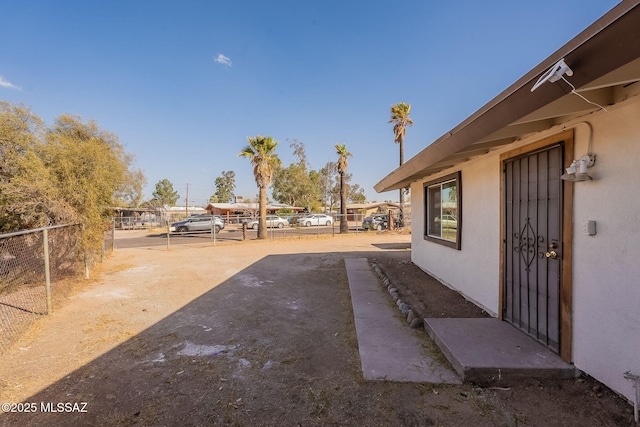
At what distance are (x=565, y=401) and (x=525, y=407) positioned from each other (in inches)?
13.6

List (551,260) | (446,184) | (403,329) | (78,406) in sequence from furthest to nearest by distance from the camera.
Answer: (446,184), (403,329), (551,260), (78,406)

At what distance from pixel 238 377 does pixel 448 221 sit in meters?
4.88

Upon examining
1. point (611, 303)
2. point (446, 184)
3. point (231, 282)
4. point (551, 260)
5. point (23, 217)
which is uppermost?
point (446, 184)

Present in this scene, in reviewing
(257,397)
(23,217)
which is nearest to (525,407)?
(257,397)

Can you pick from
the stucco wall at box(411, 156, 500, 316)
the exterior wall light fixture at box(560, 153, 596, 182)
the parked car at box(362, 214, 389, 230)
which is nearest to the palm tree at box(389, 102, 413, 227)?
the parked car at box(362, 214, 389, 230)

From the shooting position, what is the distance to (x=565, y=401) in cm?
230

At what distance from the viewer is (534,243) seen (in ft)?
10.7

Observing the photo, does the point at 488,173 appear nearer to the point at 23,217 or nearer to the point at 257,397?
the point at 257,397

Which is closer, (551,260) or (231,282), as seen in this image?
(551,260)

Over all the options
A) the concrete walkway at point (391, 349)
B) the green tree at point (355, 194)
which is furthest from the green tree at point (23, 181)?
the green tree at point (355, 194)

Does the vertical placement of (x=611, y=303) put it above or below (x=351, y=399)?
above

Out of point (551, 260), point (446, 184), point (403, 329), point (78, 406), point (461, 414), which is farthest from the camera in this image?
point (446, 184)

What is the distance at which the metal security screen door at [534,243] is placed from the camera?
9.64ft

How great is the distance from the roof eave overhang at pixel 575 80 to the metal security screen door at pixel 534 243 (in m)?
0.46
